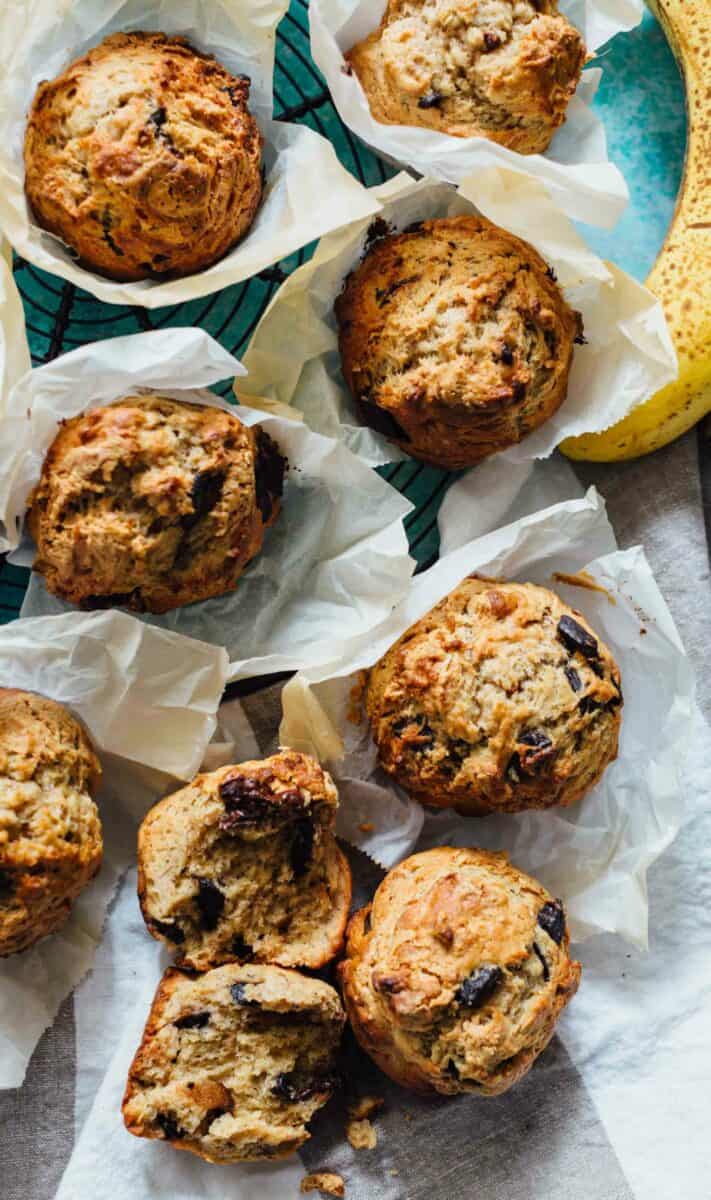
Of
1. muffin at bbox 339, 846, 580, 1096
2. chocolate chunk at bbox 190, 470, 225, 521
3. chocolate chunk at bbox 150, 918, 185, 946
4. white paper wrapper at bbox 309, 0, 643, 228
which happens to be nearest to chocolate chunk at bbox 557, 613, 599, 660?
muffin at bbox 339, 846, 580, 1096

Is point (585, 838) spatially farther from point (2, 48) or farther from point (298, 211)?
point (2, 48)

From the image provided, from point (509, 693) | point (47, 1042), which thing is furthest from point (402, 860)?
point (47, 1042)

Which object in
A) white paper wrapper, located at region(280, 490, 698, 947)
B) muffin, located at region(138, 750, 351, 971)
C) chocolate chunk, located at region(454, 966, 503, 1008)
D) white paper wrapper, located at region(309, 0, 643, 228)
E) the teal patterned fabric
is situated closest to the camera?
chocolate chunk, located at region(454, 966, 503, 1008)

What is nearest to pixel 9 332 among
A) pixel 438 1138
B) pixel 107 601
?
pixel 107 601

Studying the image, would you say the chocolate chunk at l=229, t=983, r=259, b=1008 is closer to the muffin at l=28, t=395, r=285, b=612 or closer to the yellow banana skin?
the muffin at l=28, t=395, r=285, b=612

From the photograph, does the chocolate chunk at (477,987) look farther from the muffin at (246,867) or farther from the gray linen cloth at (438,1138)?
the gray linen cloth at (438,1138)

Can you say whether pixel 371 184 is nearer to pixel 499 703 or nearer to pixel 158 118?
pixel 158 118

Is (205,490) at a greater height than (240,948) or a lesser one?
greater
